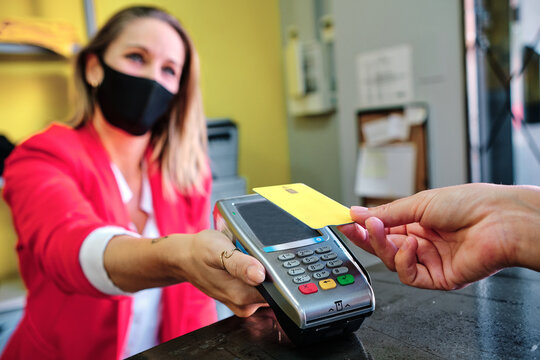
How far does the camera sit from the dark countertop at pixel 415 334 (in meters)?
0.39

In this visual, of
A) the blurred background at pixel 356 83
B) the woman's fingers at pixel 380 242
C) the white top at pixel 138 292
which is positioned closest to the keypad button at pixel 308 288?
the woman's fingers at pixel 380 242

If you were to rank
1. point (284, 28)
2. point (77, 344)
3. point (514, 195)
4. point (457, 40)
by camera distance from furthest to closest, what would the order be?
point (284, 28)
point (457, 40)
point (77, 344)
point (514, 195)

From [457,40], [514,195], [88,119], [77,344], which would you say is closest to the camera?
[514,195]

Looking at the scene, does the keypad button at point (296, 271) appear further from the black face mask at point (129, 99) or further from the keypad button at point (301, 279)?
the black face mask at point (129, 99)

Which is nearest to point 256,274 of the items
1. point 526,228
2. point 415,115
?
point 526,228

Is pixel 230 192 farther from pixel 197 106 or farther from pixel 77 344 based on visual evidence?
pixel 77 344

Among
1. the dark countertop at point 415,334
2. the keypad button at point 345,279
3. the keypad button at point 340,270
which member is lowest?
the dark countertop at point 415,334

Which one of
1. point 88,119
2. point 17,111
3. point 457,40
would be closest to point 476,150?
point 457,40

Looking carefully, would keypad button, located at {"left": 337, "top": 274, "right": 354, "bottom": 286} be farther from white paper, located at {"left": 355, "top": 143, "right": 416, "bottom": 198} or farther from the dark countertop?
white paper, located at {"left": 355, "top": 143, "right": 416, "bottom": 198}

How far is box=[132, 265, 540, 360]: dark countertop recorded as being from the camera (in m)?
0.39

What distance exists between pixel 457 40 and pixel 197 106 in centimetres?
79

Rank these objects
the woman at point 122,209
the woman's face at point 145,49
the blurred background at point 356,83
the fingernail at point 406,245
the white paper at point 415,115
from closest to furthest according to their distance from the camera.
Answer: the fingernail at point 406,245, the woman at point 122,209, the woman's face at point 145,49, the blurred background at point 356,83, the white paper at point 415,115

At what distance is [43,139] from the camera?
0.83 metres

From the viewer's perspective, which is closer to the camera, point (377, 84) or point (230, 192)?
point (377, 84)
